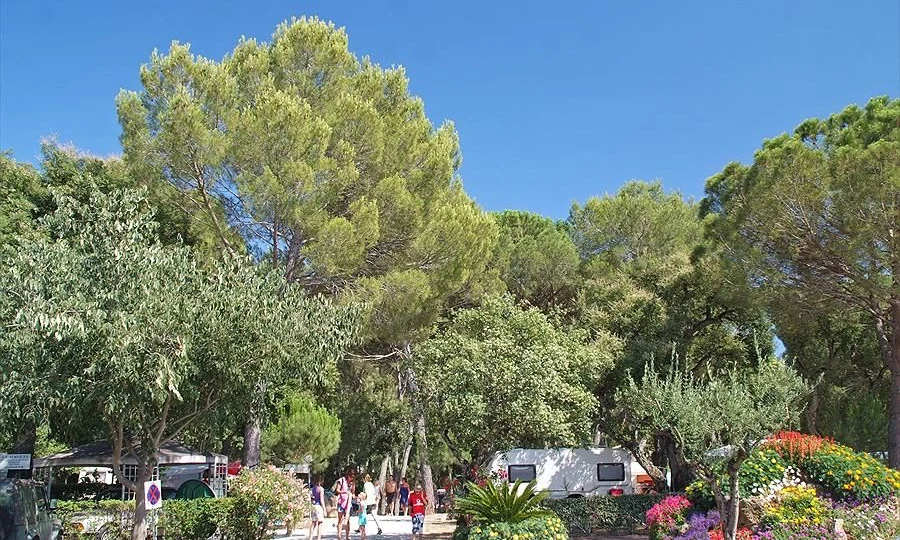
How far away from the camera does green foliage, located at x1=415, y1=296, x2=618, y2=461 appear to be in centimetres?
1375

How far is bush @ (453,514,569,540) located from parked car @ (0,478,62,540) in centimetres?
560

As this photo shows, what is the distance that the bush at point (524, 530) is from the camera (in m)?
9.61

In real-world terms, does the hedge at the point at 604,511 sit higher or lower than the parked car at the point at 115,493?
lower

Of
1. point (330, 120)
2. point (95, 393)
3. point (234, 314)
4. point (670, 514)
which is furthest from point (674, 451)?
point (95, 393)

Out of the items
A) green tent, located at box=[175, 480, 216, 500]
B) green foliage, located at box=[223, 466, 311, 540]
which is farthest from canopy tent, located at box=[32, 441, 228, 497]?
green foliage, located at box=[223, 466, 311, 540]

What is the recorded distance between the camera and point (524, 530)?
31.7ft

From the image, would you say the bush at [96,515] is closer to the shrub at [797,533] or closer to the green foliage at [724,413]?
the green foliage at [724,413]

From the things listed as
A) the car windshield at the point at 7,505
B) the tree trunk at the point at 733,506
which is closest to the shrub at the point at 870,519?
the tree trunk at the point at 733,506

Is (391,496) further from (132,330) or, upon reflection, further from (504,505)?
(132,330)

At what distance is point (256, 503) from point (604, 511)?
22.8 ft

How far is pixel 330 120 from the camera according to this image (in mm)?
16719

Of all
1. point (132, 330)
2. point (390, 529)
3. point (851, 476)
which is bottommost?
point (390, 529)

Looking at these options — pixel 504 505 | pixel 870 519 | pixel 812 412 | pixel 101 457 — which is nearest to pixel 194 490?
pixel 101 457

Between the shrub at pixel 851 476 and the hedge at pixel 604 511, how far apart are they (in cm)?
370
